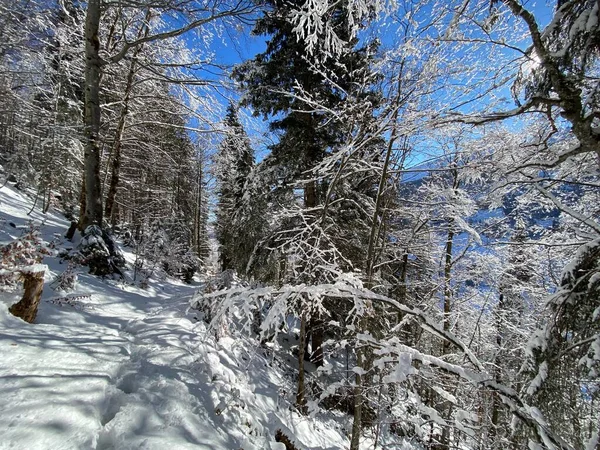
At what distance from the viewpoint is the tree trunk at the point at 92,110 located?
5293 millimetres

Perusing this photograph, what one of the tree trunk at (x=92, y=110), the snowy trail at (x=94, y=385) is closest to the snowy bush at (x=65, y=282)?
the snowy trail at (x=94, y=385)

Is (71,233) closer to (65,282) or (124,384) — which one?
(65,282)

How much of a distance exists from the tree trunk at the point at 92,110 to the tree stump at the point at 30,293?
2.99 metres

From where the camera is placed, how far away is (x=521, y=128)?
2436mm

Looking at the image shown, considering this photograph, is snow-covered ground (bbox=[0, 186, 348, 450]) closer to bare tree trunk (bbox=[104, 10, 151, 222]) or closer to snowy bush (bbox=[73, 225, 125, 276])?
snowy bush (bbox=[73, 225, 125, 276])

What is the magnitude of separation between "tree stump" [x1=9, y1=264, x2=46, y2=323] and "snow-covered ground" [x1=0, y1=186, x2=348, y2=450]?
99mm

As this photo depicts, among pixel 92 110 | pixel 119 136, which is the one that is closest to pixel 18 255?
pixel 92 110

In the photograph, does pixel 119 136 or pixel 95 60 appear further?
pixel 119 136

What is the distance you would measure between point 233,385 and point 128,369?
133cm

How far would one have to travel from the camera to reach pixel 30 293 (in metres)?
3.10

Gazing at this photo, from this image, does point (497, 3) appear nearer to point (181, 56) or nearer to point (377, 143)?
point (377, 143)

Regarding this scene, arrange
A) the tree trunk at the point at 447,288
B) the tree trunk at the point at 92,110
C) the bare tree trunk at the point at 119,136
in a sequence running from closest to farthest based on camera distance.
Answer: the tree trunk at the point at 447,288
the tree trunk at the point at 92,110
the bare tree trunk at the point at 119,136

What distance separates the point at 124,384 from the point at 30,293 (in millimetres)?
1537

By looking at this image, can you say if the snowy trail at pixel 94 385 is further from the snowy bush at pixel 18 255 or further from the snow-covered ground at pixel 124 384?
the snowy bush at pixel 18 255
